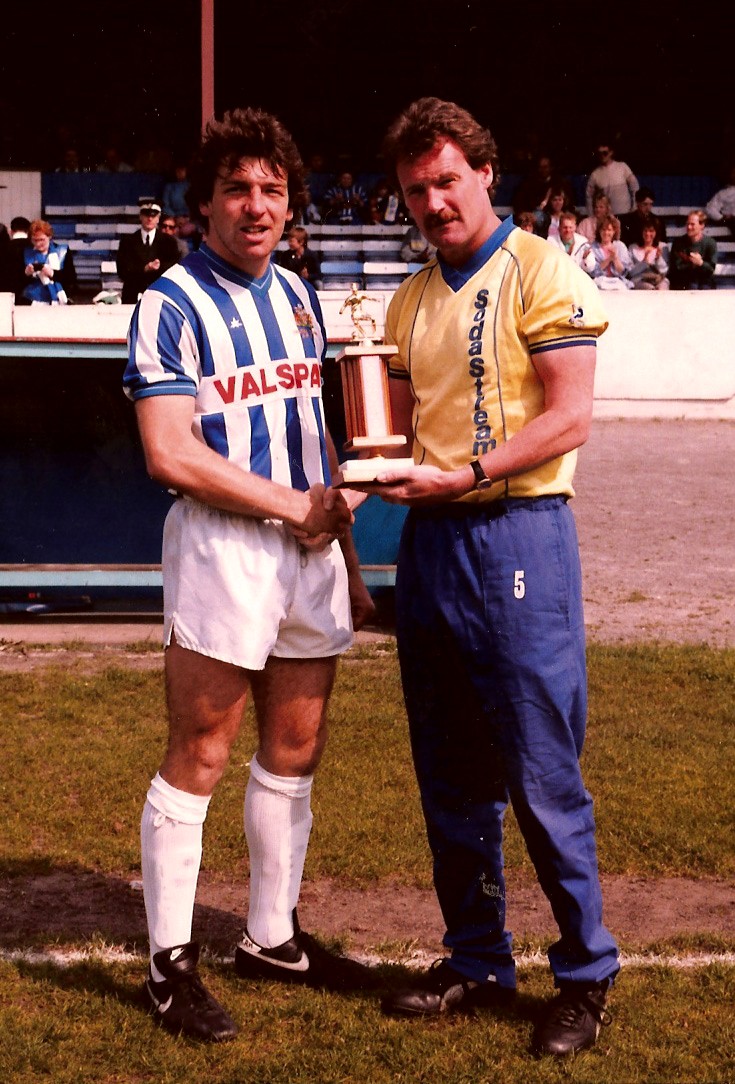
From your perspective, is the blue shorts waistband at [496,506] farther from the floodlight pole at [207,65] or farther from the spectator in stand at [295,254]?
the spectator in stand at [295,254]

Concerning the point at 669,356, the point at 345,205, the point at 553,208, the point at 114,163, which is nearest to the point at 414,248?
the point at 345,205

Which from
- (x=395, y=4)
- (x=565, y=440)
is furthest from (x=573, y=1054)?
(x=395, y=4)

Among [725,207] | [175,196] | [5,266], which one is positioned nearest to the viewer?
[5,266]

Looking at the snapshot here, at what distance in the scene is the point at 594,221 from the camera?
18766 millimetres

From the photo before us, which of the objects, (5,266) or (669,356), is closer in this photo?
(669,356)

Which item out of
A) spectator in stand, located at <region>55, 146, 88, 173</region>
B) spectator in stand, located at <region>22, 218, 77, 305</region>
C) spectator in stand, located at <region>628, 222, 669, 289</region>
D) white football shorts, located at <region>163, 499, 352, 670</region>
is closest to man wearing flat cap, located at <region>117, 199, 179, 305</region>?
spectator in stand, located at <region>22, 218, 77, 305</region>

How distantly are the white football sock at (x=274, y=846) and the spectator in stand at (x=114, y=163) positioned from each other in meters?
21.7

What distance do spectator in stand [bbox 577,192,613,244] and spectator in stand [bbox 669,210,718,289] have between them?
101 cm

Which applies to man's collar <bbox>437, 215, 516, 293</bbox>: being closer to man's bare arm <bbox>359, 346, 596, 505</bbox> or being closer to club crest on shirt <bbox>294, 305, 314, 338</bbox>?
man's bare arm <bbox>359, 346, 596, 505</bbox>

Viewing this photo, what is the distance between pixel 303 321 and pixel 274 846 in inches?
57.5

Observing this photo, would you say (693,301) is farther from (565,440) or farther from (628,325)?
(565,440)

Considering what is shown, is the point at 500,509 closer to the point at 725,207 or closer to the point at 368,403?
the point at 368,403

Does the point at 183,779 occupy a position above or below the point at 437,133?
below

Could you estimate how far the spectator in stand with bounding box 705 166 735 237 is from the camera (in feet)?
69.8
